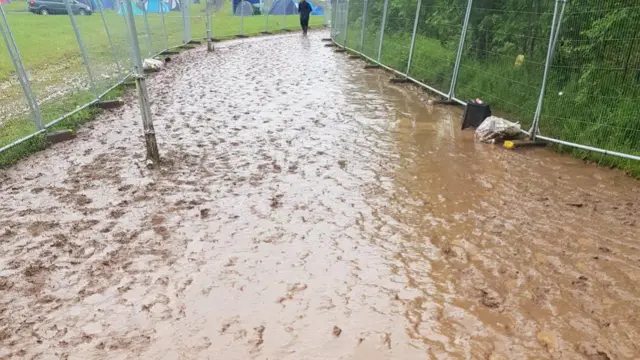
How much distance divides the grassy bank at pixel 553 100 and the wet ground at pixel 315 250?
433mm

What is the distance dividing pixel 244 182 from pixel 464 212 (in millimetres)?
2321

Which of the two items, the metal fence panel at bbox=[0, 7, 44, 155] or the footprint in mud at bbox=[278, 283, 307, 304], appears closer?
the footprint in mud at bbox=[278, 283, 307, 304]

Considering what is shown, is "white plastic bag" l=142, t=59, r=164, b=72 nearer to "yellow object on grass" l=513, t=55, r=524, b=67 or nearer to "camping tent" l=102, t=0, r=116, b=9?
"camping tent" l=102, t=0, r=116, b=9

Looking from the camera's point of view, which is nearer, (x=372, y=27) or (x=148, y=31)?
(x=148, y=31)

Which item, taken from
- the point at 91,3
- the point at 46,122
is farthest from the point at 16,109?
the point at 91,3

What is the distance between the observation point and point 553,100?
667 cm

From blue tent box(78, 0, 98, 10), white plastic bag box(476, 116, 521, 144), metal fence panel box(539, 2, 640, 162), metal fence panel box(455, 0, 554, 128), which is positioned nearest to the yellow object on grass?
metal fence panel box(455, 0, 554, 128)

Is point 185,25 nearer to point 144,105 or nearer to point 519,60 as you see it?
point 144,105

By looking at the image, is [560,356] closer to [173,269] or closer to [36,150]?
[173,269]

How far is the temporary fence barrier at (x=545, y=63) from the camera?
5.75 m

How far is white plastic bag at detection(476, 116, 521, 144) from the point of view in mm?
6699

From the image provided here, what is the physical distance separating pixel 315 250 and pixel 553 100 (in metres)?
4.49

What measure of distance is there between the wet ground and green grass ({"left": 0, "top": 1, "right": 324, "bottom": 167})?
843 millimetres

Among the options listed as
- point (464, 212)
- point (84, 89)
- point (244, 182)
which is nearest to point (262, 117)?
point (244, 182)
